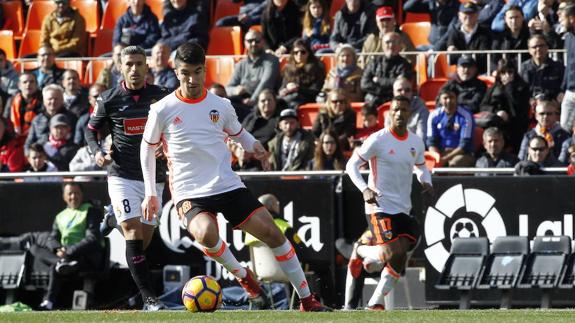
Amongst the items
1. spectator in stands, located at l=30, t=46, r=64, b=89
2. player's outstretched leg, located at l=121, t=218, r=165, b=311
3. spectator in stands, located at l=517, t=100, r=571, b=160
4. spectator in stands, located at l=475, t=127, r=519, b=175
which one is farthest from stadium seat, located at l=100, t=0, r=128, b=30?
player's outstretched leg, located at l=121, t=218, r=165, b=311

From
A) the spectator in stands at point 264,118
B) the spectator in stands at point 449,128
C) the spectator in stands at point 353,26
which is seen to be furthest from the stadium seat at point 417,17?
the spectator in stands at point 449,128

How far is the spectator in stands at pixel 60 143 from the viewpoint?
1817 centimetres

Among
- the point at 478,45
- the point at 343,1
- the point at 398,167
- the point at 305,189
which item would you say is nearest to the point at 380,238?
the point at 398,167

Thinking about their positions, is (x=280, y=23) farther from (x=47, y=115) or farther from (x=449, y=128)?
(x=449, y=128)

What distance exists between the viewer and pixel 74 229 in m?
16.5

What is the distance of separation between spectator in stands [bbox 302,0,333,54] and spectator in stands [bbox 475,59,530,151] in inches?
136

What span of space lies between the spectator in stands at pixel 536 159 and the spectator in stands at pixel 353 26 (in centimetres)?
431

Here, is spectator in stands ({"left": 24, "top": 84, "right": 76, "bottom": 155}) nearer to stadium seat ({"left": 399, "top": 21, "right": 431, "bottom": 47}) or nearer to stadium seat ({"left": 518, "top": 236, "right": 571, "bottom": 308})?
stadium seat ({"left": 399, "top": 21, "right": 431, "bottom": 47})

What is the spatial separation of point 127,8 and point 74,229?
21.3 feet

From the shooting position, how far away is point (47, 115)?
62.5ft

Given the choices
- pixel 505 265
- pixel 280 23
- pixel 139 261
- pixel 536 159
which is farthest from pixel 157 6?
pixel 139 261

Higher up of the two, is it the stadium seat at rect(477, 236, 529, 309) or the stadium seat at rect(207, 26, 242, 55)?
the stadium seat at rect(207, 26, 242, 55)

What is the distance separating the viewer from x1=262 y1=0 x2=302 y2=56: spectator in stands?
20.5 meters

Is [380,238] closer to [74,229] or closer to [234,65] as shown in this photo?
[74,229]
